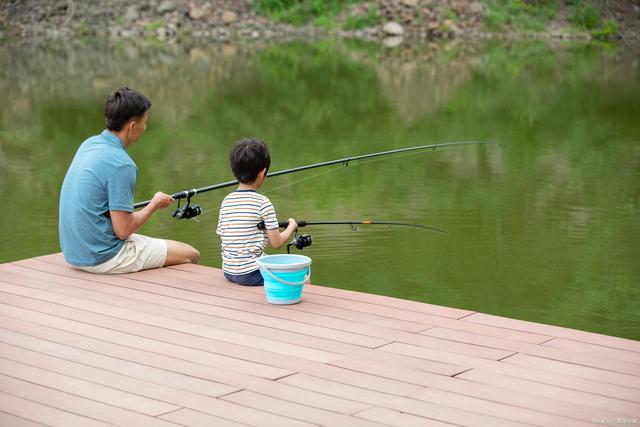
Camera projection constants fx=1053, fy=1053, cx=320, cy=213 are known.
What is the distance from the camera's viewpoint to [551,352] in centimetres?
320

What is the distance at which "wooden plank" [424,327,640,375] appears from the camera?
3.08m

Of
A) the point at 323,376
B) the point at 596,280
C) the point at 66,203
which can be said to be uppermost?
the point at 66,203

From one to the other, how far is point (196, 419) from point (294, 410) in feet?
0.84

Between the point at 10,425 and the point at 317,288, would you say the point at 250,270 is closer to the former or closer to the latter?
the point at 317,288

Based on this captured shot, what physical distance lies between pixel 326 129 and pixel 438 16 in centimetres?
1169

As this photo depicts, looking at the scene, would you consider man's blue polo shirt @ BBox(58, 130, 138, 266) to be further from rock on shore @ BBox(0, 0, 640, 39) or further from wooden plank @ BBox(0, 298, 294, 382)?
rock on shore @ BBox(0, 0, 640, 39)

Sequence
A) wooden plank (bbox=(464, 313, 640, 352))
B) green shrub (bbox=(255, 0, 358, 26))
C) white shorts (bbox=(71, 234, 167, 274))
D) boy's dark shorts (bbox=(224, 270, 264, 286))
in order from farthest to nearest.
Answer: green shrub (bbox=(255, 0, 358, 26)) → white shorts (bbox=(71, 234, 167, 274)) → boy's dark shorts (bbox=(224, 270, 264, 286)) → wooden plank (bbox=(464, 313, 640, 352))

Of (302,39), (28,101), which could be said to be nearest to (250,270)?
(28,101)

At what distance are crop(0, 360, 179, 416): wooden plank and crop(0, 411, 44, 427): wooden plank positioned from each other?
212mm

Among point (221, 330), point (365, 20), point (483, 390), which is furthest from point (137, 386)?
point (365, 20)

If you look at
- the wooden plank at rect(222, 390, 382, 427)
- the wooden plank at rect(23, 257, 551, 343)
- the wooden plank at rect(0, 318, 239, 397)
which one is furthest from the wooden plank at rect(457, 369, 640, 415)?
the wooden plank at rect(0, 318, 239, 397)

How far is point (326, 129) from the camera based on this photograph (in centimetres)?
1014

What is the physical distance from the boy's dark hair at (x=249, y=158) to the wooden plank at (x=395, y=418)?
1272mm

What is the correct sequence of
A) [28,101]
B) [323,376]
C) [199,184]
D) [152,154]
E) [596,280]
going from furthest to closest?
[28,101] → [152,154] → [199,184] → [596,280] → [323,376]
